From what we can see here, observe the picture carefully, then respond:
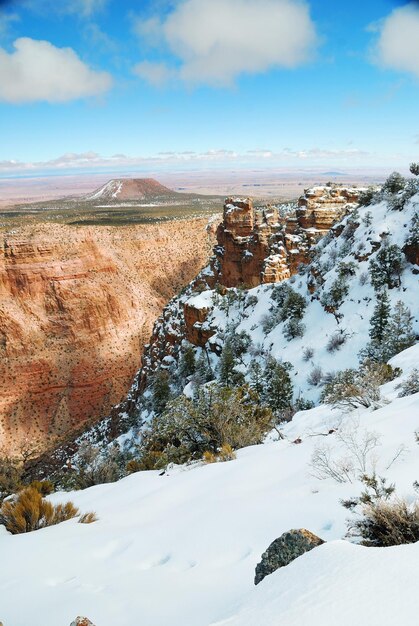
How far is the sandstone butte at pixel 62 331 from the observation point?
111ft

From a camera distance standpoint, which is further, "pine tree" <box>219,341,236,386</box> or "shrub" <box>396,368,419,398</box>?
"pine tree" <box>219,341,236,386</box>

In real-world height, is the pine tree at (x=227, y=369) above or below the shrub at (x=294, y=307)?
below

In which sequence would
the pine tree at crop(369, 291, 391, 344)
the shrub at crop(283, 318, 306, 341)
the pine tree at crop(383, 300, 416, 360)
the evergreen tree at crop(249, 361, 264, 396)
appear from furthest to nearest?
the shrub at crop(283, 318, 306, 341)
the evergreen tree at crop(249, 361, 264, 396)
the pine tree at crop(369, 291, 391, 344)
the pine tree at crop(383, 300, 416, 360)

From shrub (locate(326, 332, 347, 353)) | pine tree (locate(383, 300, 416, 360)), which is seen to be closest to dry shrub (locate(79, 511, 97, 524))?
pine tree (locate(383, 300, 416, 360))

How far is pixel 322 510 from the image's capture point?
13.8 feet

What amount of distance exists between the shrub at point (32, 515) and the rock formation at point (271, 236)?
1906cm

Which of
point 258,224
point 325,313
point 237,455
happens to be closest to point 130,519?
point 237,455

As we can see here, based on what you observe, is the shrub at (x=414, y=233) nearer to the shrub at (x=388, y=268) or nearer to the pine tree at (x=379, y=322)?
the shrub at (x=388, y=268)

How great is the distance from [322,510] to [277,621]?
230 cm

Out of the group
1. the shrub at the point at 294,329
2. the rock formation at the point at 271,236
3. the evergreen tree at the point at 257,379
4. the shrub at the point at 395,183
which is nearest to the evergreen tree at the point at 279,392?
the evergreen tree at the point at 257,379

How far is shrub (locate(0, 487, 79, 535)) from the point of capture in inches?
248

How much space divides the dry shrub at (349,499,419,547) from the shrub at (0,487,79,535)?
5.00 meters

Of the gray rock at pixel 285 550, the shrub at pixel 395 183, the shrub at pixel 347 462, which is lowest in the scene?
the shrub at pixel 347 462

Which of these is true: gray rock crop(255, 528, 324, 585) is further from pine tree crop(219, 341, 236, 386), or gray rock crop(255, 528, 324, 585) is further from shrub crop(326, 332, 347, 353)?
pine tree crop(219, 341, 236, 386)
